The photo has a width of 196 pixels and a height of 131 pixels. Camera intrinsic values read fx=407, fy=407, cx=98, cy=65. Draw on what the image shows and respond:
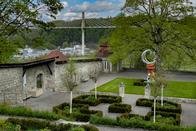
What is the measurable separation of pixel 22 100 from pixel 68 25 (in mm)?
33161

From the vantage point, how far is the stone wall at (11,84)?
3042cm


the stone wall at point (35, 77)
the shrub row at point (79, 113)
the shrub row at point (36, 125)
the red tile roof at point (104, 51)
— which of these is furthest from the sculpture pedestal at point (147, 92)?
the red tile roof at point (104, 51)

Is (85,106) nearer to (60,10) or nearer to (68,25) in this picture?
(60,10)

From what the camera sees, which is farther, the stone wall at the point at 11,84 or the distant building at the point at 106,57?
the distant building at the point at 106,57

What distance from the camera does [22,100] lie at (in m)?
32.7

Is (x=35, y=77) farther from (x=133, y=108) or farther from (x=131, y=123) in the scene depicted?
(x=131, y=123)

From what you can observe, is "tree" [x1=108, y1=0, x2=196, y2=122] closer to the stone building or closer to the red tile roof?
the stone building

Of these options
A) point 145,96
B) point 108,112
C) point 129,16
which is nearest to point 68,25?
point 129,16

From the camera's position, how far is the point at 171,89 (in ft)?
131

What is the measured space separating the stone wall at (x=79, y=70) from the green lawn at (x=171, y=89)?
3143mm

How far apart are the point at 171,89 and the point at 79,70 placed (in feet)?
32.8

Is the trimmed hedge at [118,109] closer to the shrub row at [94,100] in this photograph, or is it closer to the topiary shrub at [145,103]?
the shrub row at [94,100]

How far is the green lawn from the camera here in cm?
3722

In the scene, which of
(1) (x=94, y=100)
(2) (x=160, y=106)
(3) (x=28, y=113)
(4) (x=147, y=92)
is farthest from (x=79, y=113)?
(4) (x=147, y=92)
